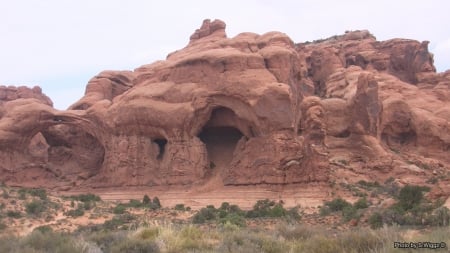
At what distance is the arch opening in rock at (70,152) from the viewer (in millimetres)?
46812

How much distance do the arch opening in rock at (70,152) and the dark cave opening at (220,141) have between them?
8943 mm

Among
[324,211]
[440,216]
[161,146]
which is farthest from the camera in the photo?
[161,146]

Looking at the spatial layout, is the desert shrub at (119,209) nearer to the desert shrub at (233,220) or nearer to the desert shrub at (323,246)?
the desert shrub at (233,220)

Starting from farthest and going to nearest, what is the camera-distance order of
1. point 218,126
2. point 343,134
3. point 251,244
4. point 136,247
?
point 343,134 < point 218,126 < point 136,247 < point 251,244

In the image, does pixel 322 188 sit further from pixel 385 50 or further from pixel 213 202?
pixel 385 50

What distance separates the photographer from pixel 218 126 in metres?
42.4

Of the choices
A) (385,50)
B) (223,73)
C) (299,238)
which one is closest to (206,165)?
(223,73)

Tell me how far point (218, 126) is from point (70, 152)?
13304mm

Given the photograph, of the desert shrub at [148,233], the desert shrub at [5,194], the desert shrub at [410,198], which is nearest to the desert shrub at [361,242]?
the desert shrub at [148,233]

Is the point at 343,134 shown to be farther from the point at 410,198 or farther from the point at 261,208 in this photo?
the point at 410,198

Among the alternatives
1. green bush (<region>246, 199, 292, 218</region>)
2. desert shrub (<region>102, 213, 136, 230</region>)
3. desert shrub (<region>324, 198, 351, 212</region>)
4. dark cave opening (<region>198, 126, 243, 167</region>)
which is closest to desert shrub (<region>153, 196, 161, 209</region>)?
desert shrub (<region>102, 213, 136, 230</region>)

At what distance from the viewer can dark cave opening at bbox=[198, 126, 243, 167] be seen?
4262 cm

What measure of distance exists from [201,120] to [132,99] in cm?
591

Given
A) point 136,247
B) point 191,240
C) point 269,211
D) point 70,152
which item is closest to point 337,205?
point 269,211
